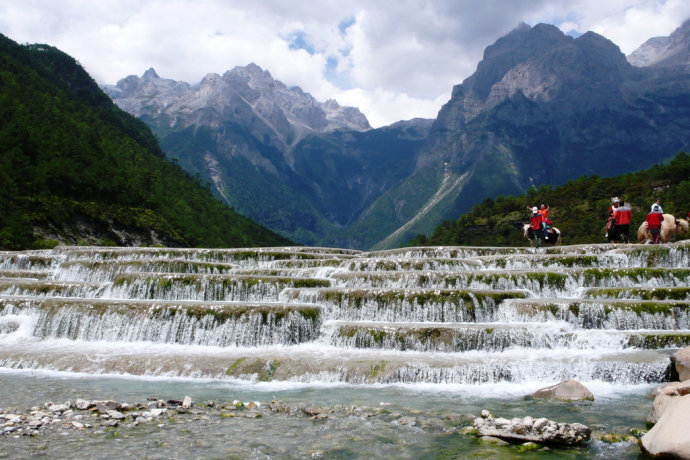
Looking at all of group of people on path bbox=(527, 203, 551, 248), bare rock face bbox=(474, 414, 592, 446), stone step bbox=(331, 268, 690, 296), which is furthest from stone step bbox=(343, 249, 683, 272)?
bare rock face bbox=(474, 414, 592, 446)

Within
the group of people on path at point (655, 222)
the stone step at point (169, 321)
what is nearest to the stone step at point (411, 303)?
the stone step at point (169, 321)

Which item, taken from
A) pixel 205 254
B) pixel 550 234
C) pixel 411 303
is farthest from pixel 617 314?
pixel 205 254

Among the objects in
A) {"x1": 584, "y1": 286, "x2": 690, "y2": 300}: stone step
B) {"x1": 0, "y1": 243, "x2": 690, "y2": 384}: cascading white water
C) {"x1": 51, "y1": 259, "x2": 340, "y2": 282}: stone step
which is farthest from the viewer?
{"x1": 51, "y1": 259, "x2": 340, "y2": 282}: stone step

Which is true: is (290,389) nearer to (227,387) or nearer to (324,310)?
(227,387)

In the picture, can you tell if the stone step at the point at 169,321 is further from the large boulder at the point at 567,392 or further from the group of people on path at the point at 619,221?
the group of people on path at the point at 619,221

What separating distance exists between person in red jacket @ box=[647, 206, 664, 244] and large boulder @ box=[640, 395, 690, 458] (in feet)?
79.2

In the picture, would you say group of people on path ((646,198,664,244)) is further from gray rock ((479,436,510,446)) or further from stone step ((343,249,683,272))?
gray rock ((479,436,510,446))

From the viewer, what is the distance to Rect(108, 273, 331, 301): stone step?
85.0 ft

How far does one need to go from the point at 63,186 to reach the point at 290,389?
70.8 meters

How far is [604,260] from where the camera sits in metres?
28.8

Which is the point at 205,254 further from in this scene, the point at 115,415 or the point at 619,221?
the point at 619,221

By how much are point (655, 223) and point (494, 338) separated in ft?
62.5

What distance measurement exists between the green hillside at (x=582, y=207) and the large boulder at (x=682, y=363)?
223 ft

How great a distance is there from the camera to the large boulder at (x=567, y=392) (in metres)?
12.7
